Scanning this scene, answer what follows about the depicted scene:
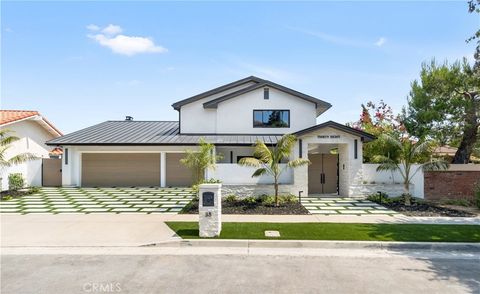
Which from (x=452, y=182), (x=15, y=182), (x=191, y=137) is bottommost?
(x=15, y=182)

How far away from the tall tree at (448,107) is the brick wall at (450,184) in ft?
12.9

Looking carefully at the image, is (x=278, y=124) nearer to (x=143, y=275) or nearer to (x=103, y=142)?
(x=103, y=142)

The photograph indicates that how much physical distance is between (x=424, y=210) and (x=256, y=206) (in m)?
6.84

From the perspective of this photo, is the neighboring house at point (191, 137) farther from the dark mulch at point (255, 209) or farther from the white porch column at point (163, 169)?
the dark mulch at point (255, 209)

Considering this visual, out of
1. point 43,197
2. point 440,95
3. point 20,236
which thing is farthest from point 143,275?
point 440,95

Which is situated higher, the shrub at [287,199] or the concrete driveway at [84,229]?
the shrub at [287,199]

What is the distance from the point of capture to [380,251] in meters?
8.02

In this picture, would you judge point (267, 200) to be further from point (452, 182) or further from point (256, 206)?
point (452, 182)

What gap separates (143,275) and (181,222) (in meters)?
4.47

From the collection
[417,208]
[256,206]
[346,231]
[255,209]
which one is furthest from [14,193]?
[417,208]

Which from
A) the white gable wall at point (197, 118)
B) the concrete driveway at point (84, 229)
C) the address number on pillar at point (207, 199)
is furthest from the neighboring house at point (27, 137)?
the address number on pillar at point (207, 199)

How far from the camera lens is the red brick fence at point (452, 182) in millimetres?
16109

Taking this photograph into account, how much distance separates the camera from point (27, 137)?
2383 centimetres

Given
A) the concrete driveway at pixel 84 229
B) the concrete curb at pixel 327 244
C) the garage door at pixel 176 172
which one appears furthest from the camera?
the garage door at pixel 176 172
